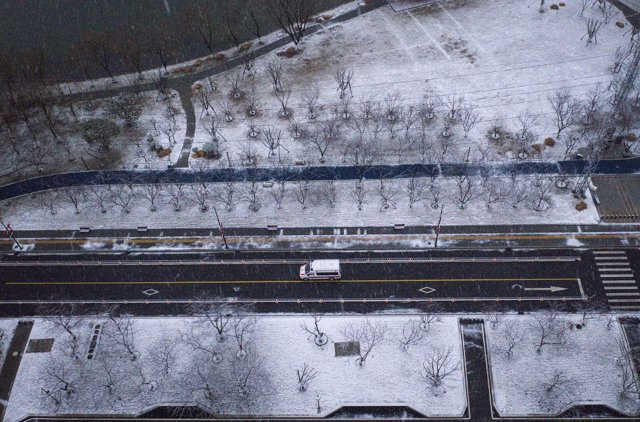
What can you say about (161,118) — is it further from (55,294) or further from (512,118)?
(512,118)

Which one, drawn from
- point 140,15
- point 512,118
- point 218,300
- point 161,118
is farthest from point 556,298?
point 140,15

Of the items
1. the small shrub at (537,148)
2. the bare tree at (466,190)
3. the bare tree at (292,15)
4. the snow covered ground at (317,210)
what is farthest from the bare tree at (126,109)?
the small shrub at (537,148)

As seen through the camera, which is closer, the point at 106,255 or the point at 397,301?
the point at 397,301

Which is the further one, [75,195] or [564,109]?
[564,109]

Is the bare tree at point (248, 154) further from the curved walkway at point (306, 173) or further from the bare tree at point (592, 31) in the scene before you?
the bare tree at point (592, 31)

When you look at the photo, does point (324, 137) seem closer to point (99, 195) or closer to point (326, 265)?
point (326, 265)

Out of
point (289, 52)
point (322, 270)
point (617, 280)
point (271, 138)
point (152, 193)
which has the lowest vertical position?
point (617, 280)

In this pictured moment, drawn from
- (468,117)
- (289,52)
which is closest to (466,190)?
(468,117)
